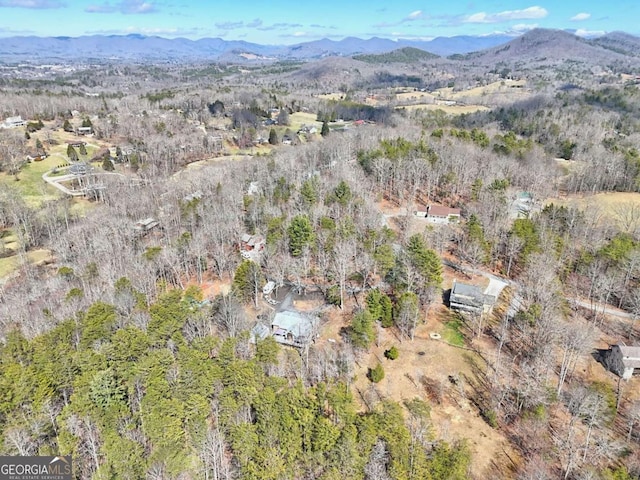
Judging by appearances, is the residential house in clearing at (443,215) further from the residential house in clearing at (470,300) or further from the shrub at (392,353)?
the shrub at (392,353)

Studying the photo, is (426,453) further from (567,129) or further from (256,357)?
(567,129)

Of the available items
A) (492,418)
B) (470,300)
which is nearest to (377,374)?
(492,418)

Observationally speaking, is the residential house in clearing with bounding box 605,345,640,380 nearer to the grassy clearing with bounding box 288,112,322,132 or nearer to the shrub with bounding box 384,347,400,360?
the shrub with bounding box 384,347,400,360

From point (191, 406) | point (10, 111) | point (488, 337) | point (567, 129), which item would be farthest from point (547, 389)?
point (10, 111)

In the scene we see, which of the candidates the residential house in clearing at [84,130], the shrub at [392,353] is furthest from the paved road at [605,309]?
the residential house in clearing at [84,130]

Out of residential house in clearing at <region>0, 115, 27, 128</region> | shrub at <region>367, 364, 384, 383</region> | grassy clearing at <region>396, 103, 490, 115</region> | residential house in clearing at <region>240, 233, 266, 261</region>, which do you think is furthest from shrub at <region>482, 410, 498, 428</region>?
grassy clearing at <region>396, 103, 490, 115</region>

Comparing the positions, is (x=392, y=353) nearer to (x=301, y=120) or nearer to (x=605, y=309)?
(x=605, y=309)
